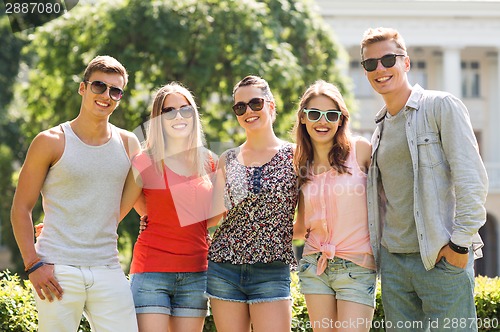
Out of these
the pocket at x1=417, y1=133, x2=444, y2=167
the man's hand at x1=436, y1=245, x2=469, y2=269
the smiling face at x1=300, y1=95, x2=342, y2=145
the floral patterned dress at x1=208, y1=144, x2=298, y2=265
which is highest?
the smiling face at x1=300, y1=95, x2=342, y2=145

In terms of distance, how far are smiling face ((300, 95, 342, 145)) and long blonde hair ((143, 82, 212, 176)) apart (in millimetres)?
682

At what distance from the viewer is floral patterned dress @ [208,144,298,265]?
14.2 feet

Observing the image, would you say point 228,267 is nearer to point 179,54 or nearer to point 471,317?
point 471,317

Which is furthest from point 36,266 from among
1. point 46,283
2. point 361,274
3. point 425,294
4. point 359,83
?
point 359,83

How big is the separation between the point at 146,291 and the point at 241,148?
107cm

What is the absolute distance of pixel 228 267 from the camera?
4.33 metres

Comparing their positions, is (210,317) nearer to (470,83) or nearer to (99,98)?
(99,98)

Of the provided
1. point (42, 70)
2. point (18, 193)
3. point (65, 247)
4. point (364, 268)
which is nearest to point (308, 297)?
point (364, 268)

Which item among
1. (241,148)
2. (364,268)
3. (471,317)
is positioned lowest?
(471,317)

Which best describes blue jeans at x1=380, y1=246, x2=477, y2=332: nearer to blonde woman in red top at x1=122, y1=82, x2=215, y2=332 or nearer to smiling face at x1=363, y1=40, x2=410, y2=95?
smiling face at x1=363, y1=40, x2=410, y2=95

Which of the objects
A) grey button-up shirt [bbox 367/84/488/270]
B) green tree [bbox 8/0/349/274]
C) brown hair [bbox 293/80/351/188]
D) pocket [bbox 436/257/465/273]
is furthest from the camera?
green tree [bbox 8/0/349/274]

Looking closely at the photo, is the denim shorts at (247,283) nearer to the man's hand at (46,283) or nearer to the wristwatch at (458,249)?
the man's hand at (46,283)

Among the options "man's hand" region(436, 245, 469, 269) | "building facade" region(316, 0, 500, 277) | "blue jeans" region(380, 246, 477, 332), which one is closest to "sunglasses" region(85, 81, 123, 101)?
"blue jeans" region(380, 246, 477, 332)

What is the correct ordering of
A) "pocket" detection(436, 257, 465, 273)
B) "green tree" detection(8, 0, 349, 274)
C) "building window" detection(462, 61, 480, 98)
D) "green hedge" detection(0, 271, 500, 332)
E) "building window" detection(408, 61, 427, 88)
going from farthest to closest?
"building window" detection(462, 61, 480, 98) < "building window" detection(408, 61, 427, 88) < "green tree" detection(8, 0, 349, 274) < "green hedge" detection(0, 271, 500, 332) < "pocket" detection(436, 257, 465, 273)
